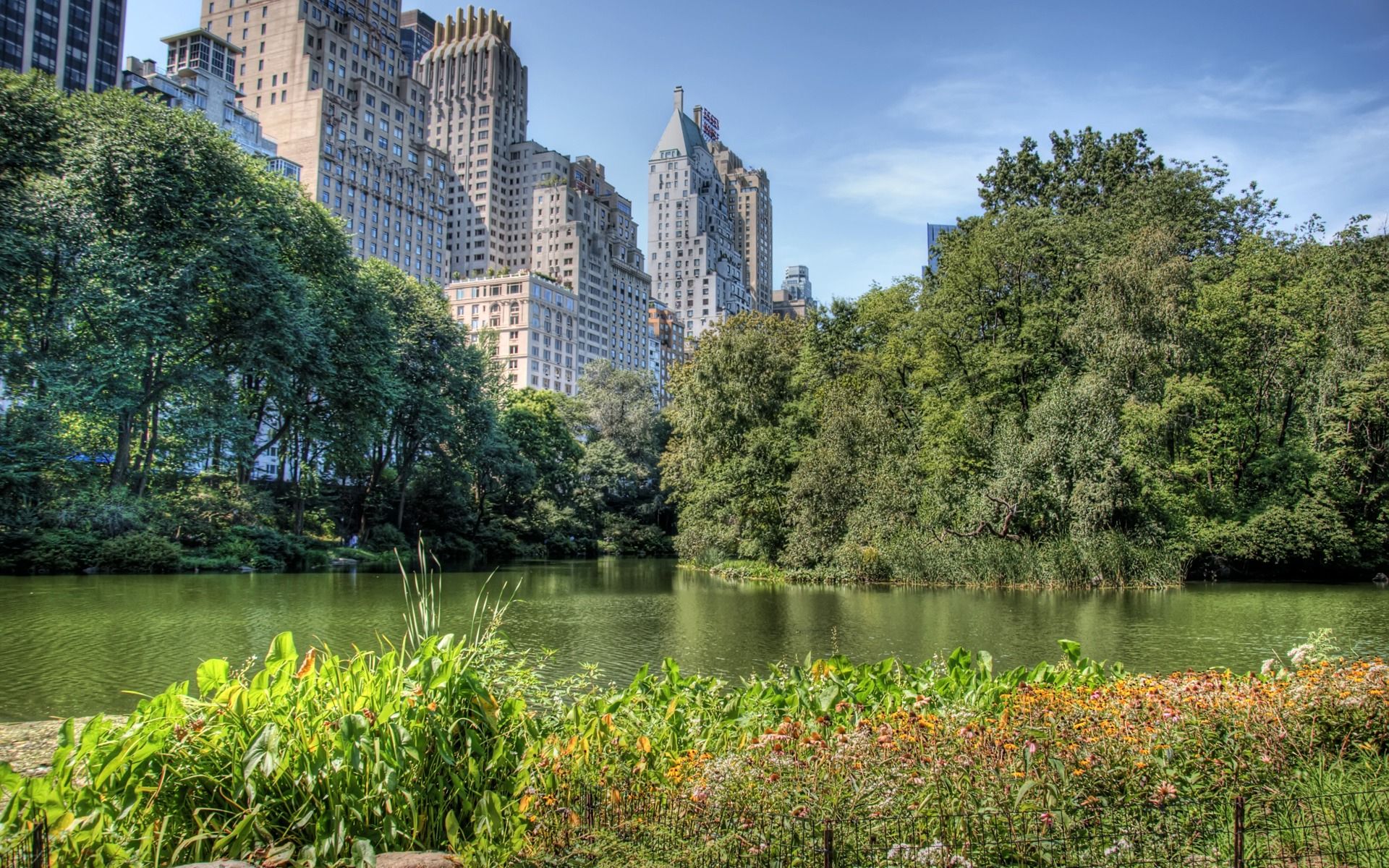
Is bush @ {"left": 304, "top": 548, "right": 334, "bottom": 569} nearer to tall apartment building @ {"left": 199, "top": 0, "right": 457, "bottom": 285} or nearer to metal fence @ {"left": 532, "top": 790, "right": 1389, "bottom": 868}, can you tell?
metal fence @ {"left": 532, "top": 790, "right": 1389, "bottom": 868}

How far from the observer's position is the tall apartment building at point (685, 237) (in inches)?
7362

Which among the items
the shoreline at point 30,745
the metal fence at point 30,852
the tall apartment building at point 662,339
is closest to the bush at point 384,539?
the shoreline at point 30,745

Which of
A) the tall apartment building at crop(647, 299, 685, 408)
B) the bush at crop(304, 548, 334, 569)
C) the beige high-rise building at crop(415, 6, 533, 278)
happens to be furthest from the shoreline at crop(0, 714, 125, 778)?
the tall apartment building at crop(647, 299, 685, 408)

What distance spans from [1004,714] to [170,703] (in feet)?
15.5

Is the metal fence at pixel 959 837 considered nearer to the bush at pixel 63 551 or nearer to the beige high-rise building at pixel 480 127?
the bush at pixel 63 551

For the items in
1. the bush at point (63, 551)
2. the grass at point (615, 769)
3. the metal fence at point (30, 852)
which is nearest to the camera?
the metal fence at point (30, 852)

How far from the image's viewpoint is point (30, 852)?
3535 millimetres

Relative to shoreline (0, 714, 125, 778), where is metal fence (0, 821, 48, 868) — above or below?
above

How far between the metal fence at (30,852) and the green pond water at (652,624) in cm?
745

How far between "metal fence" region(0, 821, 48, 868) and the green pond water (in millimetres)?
7449

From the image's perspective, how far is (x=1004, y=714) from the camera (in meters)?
5.69

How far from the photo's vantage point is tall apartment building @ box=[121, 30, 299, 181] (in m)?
88.4

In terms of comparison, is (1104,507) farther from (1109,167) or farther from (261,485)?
(261,485)

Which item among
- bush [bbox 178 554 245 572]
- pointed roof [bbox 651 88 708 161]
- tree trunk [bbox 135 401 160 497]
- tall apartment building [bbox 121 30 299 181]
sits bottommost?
bush [bbox 178 554 245 572]
